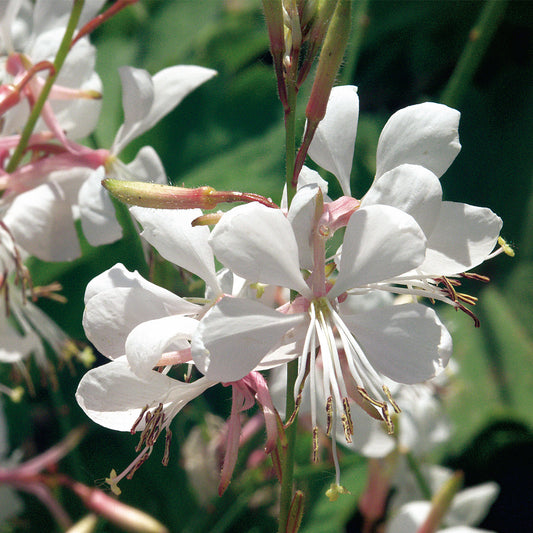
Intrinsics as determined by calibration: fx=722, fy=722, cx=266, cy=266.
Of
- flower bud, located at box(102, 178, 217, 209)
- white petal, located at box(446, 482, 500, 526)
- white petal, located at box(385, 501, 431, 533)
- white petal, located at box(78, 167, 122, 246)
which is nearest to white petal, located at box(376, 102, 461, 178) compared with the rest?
flower bud, located at box(102, 178, 217, 209)

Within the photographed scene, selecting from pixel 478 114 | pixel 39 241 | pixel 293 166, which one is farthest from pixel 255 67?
pixel 293 166

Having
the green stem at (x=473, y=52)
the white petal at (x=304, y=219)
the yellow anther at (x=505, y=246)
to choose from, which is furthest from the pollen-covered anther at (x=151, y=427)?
the green stem at (x=473, y=52)

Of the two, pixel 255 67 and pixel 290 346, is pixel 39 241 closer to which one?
pixel 290 346

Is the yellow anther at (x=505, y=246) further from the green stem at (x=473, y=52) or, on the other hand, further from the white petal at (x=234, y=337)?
the green stem at (x=473, y=52)

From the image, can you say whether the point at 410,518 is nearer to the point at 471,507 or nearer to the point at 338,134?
the point at 471,507

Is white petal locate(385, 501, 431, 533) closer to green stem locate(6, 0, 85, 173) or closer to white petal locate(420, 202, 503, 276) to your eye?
white petal locate(420, 202, 503, 276)

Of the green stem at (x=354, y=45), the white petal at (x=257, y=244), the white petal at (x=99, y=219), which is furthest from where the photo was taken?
the green stem at (x=354, y=45)
